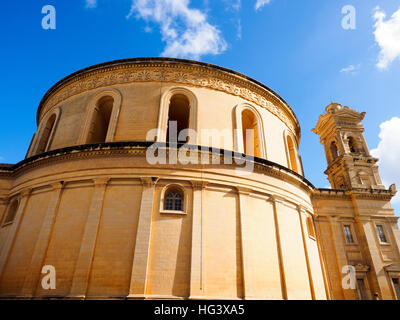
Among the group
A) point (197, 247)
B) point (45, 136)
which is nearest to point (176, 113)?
point (45, 136)

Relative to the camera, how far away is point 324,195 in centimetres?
1956

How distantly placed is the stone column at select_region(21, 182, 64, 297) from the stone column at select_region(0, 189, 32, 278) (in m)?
1.92

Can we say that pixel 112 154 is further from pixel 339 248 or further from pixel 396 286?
pixel 396 286

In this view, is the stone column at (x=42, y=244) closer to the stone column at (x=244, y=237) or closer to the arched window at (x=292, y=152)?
the stone column at (x=244, y=237)

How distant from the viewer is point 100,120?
1669 cm

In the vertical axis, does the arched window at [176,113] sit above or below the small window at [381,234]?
above

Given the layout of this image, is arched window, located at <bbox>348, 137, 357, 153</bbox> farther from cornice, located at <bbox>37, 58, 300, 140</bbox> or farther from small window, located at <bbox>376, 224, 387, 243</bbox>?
cornice, located at <bbox>37, 58, 300, 140</bbox>

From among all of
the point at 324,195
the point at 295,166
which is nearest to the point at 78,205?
the point at 295,166

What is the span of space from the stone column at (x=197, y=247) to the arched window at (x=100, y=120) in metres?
7.09

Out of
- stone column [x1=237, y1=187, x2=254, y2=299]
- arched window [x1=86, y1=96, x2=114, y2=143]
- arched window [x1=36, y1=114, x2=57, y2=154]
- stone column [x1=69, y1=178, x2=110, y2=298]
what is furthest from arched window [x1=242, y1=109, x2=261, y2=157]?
arched window [x1=36, y1=114, x2=57, y2=154]

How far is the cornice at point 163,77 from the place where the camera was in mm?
15797

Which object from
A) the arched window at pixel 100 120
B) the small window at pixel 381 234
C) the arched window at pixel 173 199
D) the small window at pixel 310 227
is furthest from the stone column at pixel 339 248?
the arched window at pixel 100 120
